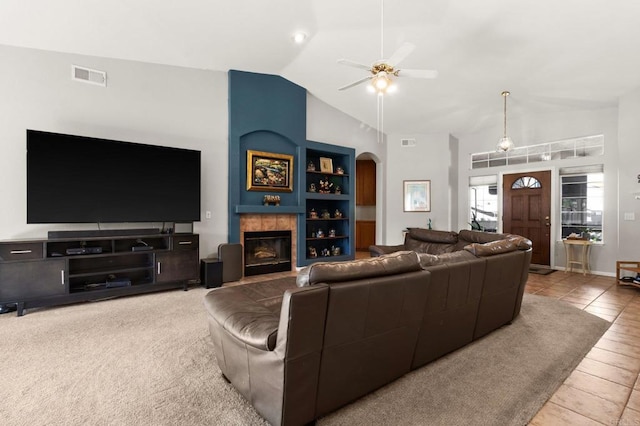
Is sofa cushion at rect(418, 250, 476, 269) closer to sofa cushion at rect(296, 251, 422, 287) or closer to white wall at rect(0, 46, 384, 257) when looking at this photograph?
sofa cushion at rect(296, 251, 422, 287)

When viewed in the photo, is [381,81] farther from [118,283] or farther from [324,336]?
[118,283]

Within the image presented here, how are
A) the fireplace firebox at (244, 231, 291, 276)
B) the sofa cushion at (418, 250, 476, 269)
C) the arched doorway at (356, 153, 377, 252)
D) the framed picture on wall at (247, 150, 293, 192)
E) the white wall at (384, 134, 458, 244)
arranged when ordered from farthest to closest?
the arched doorway at (356, 153, 377, 252), the white wall at (384, 134, 458, 244), the fireplace firebox at (244, 231, 291, 276), the framed picture on wall at (247, 150, 293, 192), the sofa cushion at (418, 250, 476, 269)

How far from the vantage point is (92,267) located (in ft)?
13.5

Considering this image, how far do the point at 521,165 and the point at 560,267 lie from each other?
7.40 ft

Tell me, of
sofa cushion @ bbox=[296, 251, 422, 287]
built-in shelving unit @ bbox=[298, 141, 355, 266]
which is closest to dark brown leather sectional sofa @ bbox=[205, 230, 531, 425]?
sofa cushion @ bbox=[296, 251, 422, 287]

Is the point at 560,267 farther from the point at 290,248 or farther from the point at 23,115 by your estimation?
the point at 23,115

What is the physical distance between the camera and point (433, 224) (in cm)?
750

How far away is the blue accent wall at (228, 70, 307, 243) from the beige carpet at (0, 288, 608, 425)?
2633 millimetres

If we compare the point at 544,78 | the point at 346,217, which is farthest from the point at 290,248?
the point at 544,78

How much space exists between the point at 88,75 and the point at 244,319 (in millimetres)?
4424

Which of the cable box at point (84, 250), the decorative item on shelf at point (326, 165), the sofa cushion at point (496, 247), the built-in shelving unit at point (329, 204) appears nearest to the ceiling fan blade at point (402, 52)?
the sofa cushion at point (496, 247)

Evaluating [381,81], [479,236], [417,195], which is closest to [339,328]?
[381,81]

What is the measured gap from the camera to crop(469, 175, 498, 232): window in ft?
23.5

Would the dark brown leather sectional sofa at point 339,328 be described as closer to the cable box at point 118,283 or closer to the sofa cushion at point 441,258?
→ the sofa cushion at point 441,258
